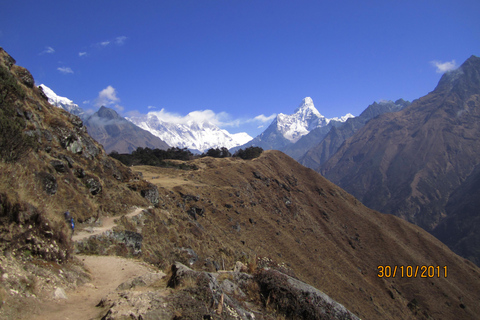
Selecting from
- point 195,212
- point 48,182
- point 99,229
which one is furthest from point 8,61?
point 195,212

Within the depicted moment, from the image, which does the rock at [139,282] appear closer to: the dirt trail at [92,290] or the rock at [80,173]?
the dirt trail at [92,290]

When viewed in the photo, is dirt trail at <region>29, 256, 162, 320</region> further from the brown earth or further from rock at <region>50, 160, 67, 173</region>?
rock at <region>50, 160, 67, 173</region>

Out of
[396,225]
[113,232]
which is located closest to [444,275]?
[396,225]

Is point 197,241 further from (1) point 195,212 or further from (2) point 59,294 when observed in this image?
(2) point 59,294

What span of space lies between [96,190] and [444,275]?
80953mm

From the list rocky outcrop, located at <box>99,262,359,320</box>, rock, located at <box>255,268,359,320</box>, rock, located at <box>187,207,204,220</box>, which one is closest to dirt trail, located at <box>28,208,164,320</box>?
rocky outcrop, located at <box>99,262,359,320</box>

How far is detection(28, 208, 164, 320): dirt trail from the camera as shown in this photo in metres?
6.48

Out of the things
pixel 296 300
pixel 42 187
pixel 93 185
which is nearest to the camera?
pixel 296 300

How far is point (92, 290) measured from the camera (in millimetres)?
8914

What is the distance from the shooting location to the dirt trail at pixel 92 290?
648 cm

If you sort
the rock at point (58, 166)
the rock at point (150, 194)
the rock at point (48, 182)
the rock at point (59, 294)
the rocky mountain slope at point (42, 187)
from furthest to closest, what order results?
the rock at point (150, 194)
the rock at point (58, 166)
the rock at point (48, 182)
the rocky mountain slope at point (42, 187)
the rock at point (59, 294)

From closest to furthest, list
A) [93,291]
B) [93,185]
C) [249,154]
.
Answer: [93,291]
[93,185]
[249,154]
